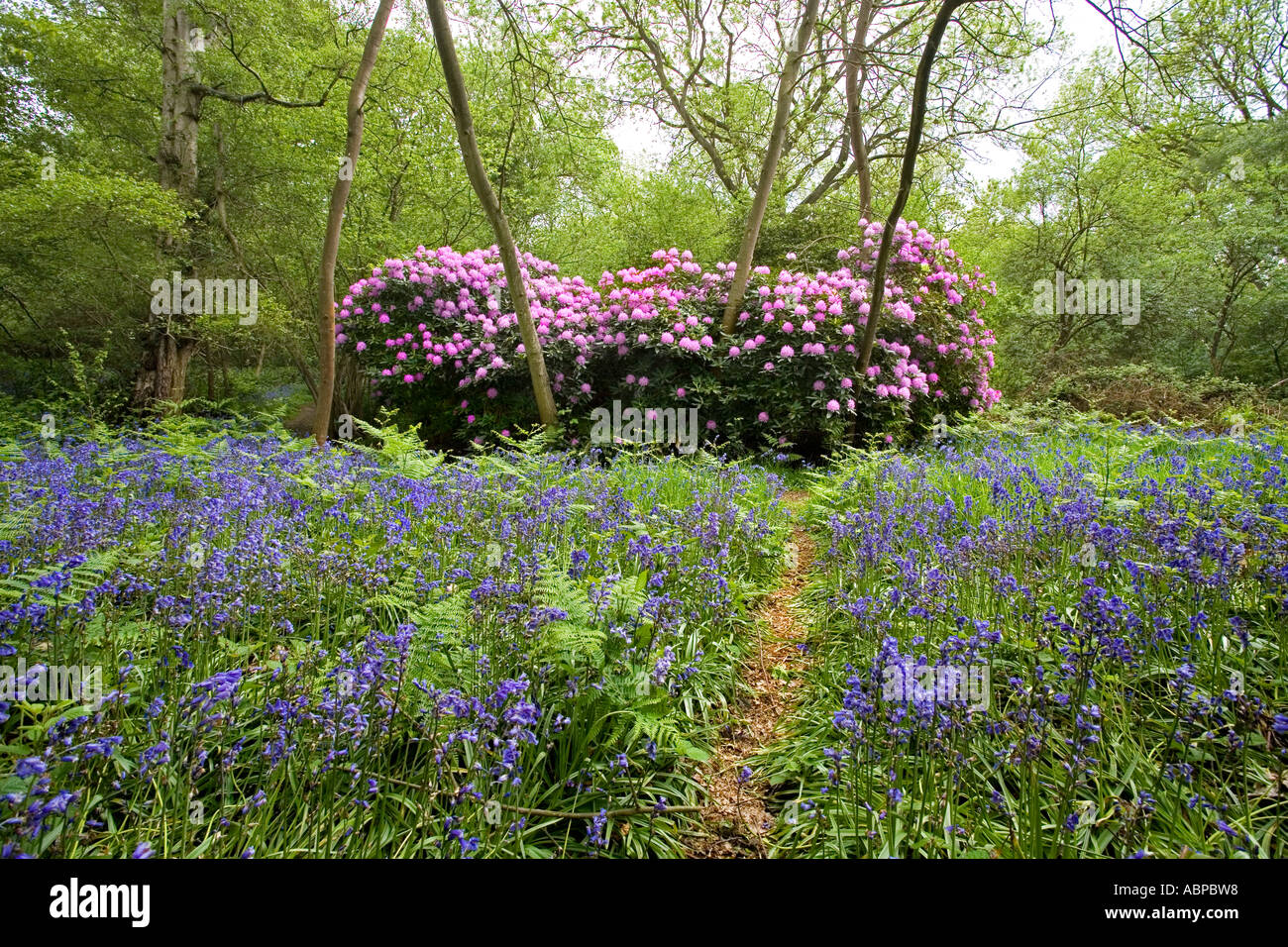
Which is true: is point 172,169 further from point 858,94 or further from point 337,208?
point 858,94

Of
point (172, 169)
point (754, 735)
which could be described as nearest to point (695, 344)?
point (754, 735)

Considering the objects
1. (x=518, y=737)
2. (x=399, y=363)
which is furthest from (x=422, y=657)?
(x=399, y=363)

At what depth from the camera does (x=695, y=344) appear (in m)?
9.30

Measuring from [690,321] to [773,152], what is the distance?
108 inches

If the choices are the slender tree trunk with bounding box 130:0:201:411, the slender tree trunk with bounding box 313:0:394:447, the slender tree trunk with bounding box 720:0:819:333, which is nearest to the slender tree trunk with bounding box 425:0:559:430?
the slender tree trunk with bounding box 720:0:819:333

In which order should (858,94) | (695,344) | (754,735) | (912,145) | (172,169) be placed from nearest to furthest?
(754,735)
(912,145)
(695,344)
(858,94)
(172,169)

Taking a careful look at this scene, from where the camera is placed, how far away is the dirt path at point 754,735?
6.63ft

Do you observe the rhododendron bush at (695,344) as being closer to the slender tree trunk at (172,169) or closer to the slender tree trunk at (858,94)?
the slender tree trunk at (858,94)

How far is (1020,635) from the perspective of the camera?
2561 mm

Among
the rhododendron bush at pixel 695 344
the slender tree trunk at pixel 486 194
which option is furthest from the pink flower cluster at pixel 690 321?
the slender tree trunk at pixel 486 194

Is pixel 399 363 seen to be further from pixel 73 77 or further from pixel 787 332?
pixel 73 77

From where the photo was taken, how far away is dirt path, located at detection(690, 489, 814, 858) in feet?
6.63
